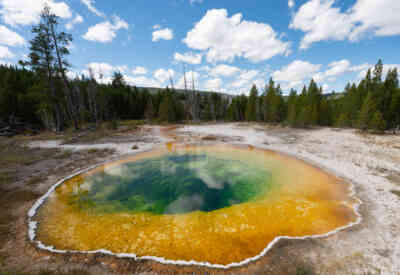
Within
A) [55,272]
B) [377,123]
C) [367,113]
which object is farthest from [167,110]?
[55,272]

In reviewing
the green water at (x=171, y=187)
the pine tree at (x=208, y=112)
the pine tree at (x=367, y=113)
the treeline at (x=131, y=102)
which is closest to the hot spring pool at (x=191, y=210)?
the green water at (x=171, y=187)

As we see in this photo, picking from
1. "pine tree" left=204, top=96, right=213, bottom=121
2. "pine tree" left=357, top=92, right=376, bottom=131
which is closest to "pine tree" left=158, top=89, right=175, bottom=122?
"pine tree" left=204, top=96, right=213, bottom=121

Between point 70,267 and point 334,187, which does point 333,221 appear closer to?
point 334,187

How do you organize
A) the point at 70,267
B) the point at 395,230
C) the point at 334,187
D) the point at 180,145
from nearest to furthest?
the point at 70,267, the point at 395,230, the point at 334,187, the point at 180,145

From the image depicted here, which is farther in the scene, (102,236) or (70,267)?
(102,236)

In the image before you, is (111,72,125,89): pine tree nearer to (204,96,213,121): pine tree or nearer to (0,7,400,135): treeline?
(0,7,400,135): treeline

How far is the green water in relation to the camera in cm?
695

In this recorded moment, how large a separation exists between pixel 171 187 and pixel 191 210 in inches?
102

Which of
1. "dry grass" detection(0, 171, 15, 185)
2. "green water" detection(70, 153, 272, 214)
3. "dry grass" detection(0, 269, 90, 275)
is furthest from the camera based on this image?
"dry grass" detection(0, 171, 15, 185)

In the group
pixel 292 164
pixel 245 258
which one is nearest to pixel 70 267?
pixel 245 258

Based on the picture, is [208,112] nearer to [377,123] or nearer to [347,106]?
[347,106]

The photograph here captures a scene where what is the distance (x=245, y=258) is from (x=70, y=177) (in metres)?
10.3

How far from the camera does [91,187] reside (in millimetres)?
8242

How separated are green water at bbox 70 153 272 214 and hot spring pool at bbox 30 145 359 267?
46 mm
